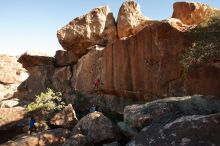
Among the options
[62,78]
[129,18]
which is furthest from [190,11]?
[62,78]

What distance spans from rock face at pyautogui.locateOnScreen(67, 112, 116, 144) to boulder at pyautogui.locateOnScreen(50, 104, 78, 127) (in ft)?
13.3

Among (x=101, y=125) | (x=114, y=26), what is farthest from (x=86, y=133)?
(x=114, y=26)

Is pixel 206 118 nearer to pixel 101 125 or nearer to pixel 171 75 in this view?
pixel 101 125

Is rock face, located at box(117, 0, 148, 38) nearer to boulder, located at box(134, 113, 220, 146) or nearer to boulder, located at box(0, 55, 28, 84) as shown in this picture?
boulder, located at box(134, 113, 220, 146)

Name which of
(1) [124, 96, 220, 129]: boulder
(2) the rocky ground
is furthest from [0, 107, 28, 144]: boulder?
(1) [124, 96, 220, 129]: boulder

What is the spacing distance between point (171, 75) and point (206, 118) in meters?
10.8

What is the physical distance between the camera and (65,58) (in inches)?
1567

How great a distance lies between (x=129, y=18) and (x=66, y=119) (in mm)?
14007

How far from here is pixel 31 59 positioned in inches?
1677

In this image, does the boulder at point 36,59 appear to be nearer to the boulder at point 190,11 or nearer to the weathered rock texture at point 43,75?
the weathered rock texture at point 43,75

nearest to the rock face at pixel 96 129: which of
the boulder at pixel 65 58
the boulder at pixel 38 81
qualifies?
the boulder at pixel 65 58

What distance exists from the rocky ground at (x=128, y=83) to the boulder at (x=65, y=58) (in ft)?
0.40

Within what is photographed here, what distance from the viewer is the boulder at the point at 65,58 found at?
127 ft

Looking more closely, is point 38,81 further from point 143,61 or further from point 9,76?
point 143,61
